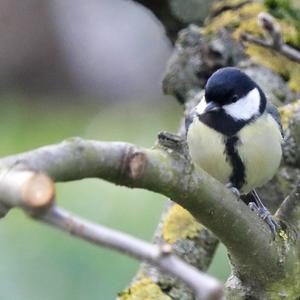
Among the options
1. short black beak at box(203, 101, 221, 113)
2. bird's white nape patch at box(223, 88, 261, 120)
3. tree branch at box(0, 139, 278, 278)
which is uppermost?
tree branch at box(0, 139, 278, 278)

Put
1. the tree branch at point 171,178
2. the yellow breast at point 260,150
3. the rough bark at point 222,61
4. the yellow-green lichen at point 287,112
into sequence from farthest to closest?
the rough bark at point 222,61, the yellow-green lichen at point 287,112, the yellow breast at point 260,150, the tree branch at point 171,178

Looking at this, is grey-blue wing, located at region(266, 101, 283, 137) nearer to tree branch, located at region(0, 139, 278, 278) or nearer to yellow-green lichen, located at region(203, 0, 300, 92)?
yellow-green lichen, located at region(203, 0, 300, 92)

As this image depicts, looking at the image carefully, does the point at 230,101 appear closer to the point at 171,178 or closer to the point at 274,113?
the point at 274,113

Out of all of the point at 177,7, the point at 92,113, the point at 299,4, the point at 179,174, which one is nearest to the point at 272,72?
the point at 177,7

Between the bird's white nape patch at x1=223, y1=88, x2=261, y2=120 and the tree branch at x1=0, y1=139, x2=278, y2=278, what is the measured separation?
342 mm

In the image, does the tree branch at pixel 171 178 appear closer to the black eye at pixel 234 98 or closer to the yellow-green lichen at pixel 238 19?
the black eye at pixel 234 98

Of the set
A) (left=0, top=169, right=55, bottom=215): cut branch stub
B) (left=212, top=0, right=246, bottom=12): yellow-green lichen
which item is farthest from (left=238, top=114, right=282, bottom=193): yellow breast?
(left=0, top=169, right=55, bottom=215): cut branch stub

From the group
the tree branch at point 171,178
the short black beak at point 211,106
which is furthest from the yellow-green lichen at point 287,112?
the tree branch at point 171,178

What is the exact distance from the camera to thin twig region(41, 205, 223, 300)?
1.79 ft

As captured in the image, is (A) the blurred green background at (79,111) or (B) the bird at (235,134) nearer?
(B) the bird at (235,134)

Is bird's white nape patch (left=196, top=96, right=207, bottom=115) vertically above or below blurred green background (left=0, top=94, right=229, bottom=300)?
above

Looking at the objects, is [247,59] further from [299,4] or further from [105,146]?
[105,146]

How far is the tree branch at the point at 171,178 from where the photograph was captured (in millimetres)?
766

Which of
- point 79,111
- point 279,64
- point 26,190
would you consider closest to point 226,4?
point 279,64
